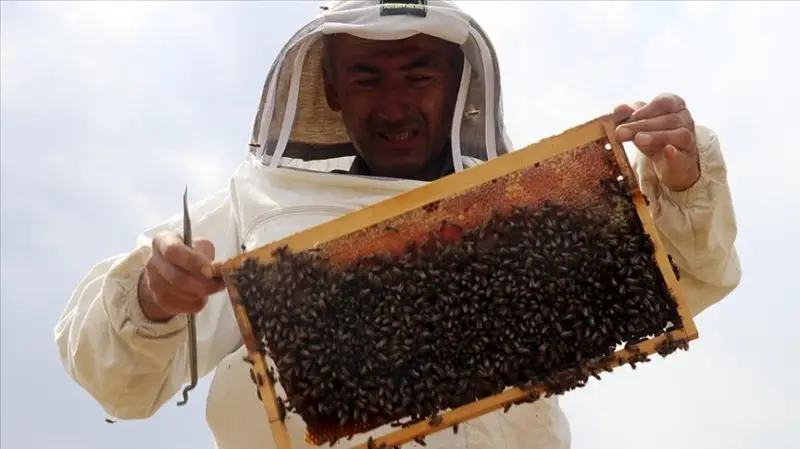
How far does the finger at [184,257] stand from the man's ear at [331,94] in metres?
2.06

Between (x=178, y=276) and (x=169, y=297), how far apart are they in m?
0.10

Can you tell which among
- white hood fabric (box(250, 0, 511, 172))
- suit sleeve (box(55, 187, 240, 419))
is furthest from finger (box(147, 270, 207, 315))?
white hood fabric (box(250, 0, 511, 172))

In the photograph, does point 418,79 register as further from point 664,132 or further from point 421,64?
point 664,132

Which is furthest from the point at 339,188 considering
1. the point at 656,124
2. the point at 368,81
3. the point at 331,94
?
the point at 656,124

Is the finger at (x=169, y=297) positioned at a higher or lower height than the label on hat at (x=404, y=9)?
lower

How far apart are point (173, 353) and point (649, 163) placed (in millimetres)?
1978

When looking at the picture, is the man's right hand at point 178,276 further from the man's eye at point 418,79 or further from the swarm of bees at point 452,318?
the man's eye at point 418,79

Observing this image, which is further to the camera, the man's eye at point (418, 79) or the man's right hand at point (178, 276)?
the man's eye at point (418, 79)

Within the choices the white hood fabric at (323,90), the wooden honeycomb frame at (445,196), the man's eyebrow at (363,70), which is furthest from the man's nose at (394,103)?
the wooden honeycomb frame at (445,196)

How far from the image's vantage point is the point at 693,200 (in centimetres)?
321

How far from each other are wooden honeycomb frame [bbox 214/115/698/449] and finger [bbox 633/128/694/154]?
0.08 metres

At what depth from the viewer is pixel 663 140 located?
2.91 m

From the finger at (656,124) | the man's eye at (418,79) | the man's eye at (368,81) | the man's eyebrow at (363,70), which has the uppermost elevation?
the man's eyebrow at (363,70)

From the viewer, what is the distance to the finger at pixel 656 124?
2.85 m
